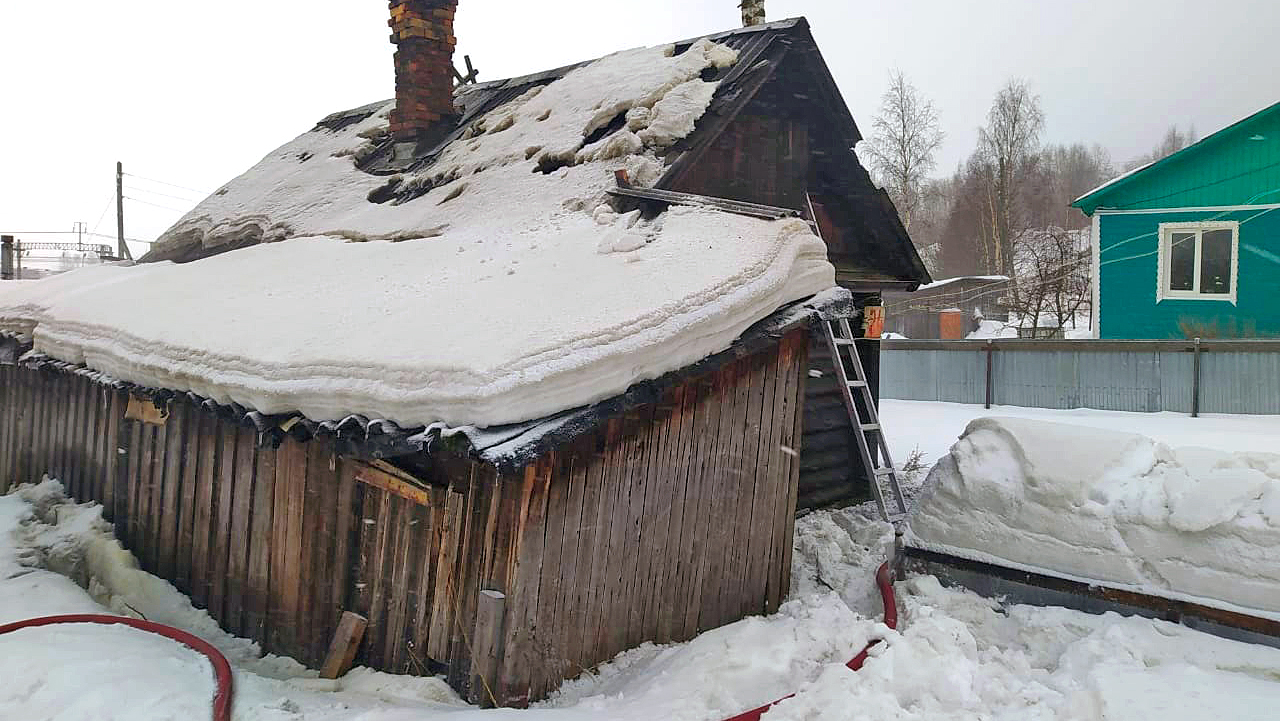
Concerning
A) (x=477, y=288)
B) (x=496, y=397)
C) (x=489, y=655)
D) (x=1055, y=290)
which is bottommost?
(x=489, y=655)

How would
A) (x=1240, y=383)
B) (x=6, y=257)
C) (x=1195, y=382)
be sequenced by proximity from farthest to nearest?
(x=6, y=257) → (x=1195, y=382) → (x=1240, y=383)

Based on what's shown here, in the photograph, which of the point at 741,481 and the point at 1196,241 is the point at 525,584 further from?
the point at 1196,241

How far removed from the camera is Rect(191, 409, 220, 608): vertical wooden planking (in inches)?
202

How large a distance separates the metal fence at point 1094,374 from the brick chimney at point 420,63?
1139 cm

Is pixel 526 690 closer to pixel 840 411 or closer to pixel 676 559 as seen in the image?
pixel 676 559

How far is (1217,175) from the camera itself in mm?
16047

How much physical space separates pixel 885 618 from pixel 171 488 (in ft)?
16.4

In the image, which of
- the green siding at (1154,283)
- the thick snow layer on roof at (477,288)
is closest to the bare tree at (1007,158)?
the green siding at (1154,283)

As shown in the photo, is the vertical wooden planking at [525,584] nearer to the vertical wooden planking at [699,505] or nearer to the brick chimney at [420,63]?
the vertical wooden planking at [699,505]

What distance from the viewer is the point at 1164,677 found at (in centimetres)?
385

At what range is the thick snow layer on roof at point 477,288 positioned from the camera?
359 cm

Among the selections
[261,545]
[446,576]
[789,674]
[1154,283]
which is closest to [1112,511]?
[789,674]

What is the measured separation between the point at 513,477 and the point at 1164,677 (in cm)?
342

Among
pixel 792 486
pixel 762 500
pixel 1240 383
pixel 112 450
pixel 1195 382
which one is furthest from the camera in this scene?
pixel 1195 382
